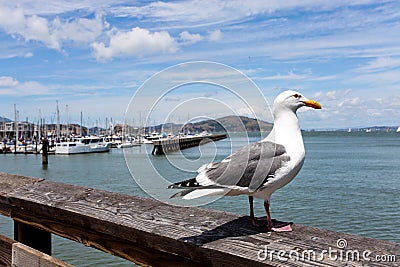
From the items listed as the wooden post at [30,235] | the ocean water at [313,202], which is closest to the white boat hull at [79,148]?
the ocean water at [313,202]

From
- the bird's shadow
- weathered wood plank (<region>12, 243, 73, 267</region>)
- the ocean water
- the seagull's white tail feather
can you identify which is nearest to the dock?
the ocean water

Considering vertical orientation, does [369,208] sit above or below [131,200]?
below

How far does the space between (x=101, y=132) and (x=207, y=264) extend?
108659mm

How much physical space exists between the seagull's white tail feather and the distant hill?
48 centimetres

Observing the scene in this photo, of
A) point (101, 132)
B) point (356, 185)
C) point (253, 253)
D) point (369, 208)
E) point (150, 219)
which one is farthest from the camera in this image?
point (101, 132)

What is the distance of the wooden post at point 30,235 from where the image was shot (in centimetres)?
276

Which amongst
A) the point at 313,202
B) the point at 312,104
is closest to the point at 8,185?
the point at 312,104

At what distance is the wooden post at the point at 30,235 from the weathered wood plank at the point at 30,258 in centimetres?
20

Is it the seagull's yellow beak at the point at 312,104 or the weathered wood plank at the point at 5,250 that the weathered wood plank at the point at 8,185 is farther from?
the seagull's yellow beak at the point at 312,104

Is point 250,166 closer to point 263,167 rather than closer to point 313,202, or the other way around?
point 263,167

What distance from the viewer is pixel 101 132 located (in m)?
108

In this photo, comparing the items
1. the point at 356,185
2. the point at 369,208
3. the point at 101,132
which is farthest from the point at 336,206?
the point at 101,132

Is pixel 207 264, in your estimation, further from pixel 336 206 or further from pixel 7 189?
pixel 336 206

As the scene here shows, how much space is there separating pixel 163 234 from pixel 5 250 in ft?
4.09
